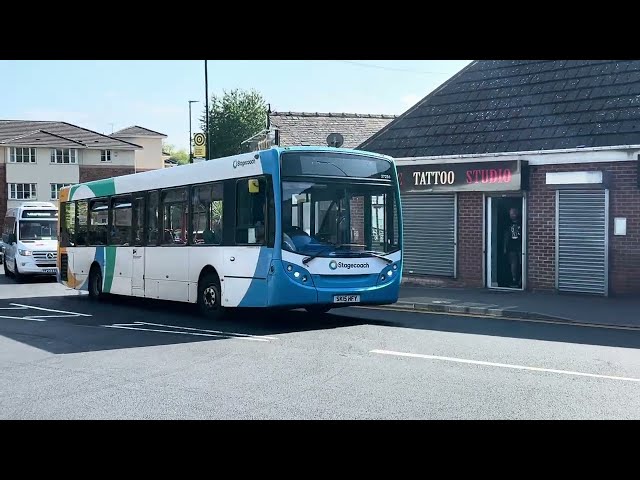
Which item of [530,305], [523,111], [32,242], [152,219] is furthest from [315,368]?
[32,242]

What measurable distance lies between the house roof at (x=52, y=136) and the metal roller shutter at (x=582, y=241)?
58530 millimetres

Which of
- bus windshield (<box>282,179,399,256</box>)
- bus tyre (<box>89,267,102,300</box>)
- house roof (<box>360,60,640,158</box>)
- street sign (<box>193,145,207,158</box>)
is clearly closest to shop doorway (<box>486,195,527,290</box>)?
house roof (<box>360,60,640,158</box>)

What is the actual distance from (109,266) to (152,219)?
106 inches

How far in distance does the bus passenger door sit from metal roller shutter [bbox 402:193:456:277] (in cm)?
681

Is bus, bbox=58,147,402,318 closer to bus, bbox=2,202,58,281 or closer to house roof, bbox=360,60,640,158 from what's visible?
house roof, bbox=360,60,640,158

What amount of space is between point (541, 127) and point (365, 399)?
43.1 ft

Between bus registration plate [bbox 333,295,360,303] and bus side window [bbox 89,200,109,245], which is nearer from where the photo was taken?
bus registration plate [bbox 333,295,360,303]

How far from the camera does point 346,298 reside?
13.3m

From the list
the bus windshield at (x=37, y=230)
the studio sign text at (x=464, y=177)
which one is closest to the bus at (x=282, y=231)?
the studio sign text at (x=464, y=177)

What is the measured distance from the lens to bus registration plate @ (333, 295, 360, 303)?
1317 centimetres

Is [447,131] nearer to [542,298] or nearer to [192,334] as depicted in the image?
[542,298]

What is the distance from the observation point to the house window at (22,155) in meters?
68.9

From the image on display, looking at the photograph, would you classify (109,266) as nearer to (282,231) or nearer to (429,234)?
(282,231)

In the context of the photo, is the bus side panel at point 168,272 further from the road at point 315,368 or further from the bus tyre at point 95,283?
the bus tyre at point 95,283
